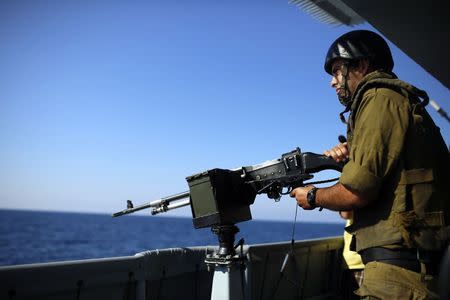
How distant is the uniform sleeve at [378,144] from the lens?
266 centimetres

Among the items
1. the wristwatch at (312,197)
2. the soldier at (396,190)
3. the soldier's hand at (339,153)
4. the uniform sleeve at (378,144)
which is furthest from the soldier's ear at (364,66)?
the wristwatch at (312,197)

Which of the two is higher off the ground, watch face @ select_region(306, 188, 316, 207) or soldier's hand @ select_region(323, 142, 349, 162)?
soldier's hand @ select_region(323, 142, 349, 162)

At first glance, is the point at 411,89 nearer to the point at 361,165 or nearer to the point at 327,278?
the point at 361,165

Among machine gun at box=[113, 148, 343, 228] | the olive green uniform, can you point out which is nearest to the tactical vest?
the olive green uniform

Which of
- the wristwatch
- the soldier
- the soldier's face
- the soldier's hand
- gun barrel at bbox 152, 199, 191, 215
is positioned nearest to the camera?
the soldier

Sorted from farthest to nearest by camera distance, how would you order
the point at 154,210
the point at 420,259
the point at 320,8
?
the point at 320,8, the point at 154,210, the point at 420,259

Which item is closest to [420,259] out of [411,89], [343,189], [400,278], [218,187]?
[400,278]

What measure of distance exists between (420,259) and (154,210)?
112 inches

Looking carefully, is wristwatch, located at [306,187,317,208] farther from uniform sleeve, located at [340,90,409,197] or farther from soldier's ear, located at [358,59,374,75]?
soldier's ear, located at [358,59,374,75]

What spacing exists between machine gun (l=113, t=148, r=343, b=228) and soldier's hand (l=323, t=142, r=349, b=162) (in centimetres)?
4

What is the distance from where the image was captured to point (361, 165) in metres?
2.70

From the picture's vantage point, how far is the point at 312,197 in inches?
125

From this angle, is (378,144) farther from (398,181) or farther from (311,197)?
(311,197)

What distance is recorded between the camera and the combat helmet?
321 centimetres
